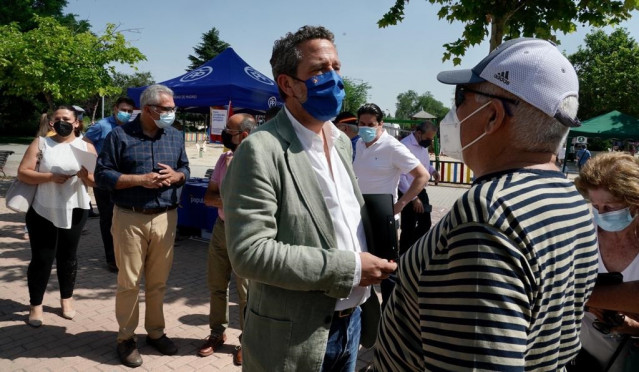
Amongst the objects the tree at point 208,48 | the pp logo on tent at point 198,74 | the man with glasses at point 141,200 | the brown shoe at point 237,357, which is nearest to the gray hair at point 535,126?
the man with glasses at point 141,200

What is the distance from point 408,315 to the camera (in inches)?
49.2

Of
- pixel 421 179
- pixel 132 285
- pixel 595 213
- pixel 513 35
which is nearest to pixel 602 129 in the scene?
pixel 513 35

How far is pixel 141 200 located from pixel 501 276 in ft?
9.98

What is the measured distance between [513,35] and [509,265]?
6.09 meters

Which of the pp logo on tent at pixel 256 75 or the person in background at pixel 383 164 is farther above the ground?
the pp logo on tent at pixel 256 75

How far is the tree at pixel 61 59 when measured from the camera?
10188mm

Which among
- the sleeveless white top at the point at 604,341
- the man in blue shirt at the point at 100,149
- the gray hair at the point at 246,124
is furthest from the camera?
the man in blue shirt at the point at 100,149

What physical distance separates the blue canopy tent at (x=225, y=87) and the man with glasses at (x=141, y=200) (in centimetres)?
385

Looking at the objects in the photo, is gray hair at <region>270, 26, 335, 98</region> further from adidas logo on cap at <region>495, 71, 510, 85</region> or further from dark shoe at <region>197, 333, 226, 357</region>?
dark shoe at <region>197, 333, 226, 357</region>

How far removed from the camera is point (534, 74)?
115 centimetres

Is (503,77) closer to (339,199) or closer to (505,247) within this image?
(505,247)

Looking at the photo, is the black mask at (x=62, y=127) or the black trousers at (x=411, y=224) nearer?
the black mask at (x=62, y=127)

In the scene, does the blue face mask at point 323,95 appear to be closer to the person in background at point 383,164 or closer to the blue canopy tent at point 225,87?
the person in background at point 383,164

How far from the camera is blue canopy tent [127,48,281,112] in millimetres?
7469
